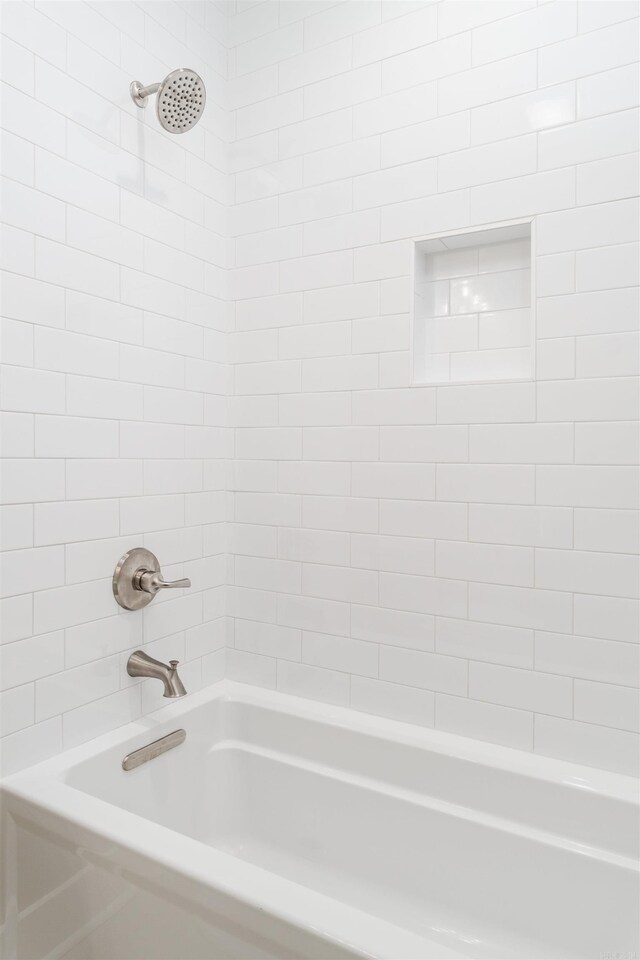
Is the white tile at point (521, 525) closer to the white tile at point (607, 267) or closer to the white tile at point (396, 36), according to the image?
the white tile at point (607, 267)

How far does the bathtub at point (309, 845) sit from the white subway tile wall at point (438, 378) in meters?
0.12

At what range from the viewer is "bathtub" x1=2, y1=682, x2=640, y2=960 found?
109 centimetres

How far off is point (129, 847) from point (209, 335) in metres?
1.45

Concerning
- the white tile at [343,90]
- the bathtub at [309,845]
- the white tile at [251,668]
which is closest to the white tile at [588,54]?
the white tile at [343,90]

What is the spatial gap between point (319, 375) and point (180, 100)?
0.82 metres

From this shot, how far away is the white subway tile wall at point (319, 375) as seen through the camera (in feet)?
4.82

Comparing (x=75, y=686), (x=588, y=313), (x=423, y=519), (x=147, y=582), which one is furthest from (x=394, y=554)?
(x=75, y=686)

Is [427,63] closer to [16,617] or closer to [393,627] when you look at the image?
[393,627]

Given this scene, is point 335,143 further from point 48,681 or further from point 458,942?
point 458,942

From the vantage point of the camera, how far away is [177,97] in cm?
159

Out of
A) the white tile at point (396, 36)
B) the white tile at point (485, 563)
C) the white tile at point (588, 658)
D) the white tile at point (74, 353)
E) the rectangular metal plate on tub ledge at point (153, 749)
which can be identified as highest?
the white tile at point (396, 36)

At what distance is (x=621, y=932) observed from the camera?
1322mm

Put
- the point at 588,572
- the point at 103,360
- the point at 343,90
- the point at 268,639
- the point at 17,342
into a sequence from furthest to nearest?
the point at 268,639 < the point at 343,90 < the point at 103,360 < the point at 588,572 < the point at 17,342

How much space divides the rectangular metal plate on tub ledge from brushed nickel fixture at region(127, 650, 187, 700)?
0.41 ft
